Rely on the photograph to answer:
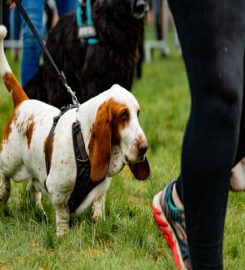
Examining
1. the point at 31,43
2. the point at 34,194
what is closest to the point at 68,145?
the point at 34,194

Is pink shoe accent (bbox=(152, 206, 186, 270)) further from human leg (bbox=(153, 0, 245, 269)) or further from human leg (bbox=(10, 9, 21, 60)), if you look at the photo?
human leg (bbox=(10, 9, 21, 60))

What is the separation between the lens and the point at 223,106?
1.87 meters

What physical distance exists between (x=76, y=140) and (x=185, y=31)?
3.47 ft

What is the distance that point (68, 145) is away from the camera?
2.88 meters

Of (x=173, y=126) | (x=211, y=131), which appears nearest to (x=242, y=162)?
(x=211, y=131)

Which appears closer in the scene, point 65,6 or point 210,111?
point 210,111

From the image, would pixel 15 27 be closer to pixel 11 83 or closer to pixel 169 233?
pixel 11 83

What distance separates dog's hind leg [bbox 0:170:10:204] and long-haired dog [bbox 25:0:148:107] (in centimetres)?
163

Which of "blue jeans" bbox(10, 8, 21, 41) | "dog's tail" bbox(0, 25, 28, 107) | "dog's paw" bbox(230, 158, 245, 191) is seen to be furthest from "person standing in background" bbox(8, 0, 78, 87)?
"blue jeans" bbox(10, 8, 21, 41)

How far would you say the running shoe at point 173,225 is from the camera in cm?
224

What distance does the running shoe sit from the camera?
224 centimetres

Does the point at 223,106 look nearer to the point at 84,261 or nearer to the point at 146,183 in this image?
the point at 84,261

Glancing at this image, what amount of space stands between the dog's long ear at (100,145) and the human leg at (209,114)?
76 centimetres

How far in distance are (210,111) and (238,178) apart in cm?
47
